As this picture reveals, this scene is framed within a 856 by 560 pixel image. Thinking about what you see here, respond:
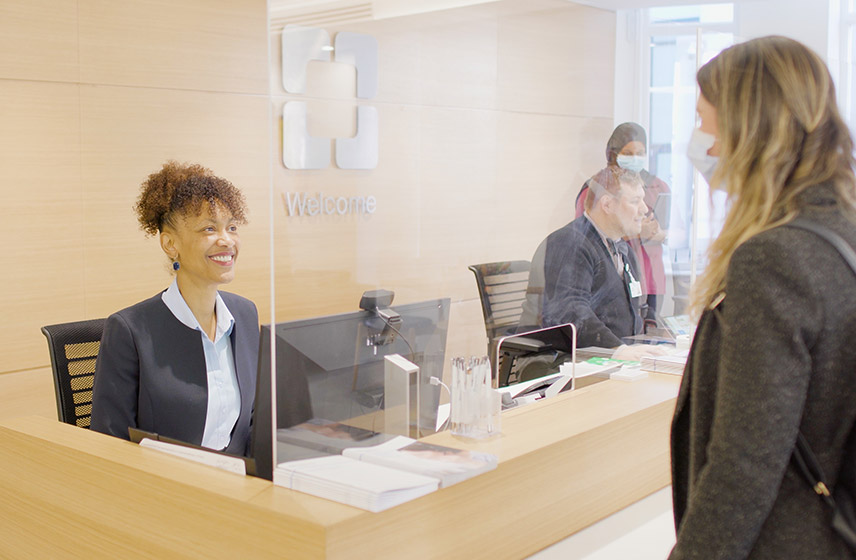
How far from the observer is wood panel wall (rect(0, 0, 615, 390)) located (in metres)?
1.74

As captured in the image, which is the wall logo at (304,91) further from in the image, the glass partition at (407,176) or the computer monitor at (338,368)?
the computer monitor at (338,368)

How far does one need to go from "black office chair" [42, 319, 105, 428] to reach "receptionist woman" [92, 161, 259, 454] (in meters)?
0.37

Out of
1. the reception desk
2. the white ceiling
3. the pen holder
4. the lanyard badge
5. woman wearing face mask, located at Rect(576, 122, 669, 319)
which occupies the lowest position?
the reception desk

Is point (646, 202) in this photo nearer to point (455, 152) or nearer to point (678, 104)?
point (678, 104)

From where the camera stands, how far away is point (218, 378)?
2439mm

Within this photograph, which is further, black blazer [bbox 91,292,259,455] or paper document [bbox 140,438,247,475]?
black blazer [bbox 91,292,259,455]

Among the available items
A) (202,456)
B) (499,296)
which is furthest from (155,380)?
(499,296)

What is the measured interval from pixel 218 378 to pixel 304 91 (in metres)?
1.14

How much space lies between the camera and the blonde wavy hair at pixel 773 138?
1.23 metres

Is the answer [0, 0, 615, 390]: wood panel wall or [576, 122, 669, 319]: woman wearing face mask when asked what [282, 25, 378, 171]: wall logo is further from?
[576, 122, 669, 319]: woman wearing face mask

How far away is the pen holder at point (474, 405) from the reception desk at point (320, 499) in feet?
0.12

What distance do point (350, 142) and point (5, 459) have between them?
3.75ft

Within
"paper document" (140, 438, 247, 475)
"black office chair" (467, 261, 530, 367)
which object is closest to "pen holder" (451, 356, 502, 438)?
"black office chair" (467, 261, 530, 367)

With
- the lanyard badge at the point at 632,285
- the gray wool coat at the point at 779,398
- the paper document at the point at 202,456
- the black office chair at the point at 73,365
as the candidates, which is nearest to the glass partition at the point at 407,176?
the paper document at the point at 202,456
